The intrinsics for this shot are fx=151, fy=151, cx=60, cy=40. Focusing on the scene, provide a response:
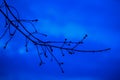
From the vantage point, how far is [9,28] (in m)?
2.40

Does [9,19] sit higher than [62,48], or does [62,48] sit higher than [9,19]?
[9,19]

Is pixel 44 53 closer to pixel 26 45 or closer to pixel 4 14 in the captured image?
pixel 26 45

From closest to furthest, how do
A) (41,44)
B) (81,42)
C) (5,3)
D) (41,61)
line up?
1. (81,42)
2. (41,61)
3. (41,44)
4. (5,3)

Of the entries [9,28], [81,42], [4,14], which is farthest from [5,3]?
[81,42]

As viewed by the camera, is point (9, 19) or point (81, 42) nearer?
point (81, 42)

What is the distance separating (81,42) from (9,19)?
1.21 m

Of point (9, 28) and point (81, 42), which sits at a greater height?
point (9, 28)

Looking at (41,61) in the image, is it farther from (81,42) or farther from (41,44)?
(81,42)

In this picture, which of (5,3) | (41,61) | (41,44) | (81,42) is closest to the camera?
(81,42)

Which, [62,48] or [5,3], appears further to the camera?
[5,3]

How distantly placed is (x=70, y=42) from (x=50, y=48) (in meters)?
0.34

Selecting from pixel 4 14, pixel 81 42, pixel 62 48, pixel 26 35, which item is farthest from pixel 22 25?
pixel 81 42

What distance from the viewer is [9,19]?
2.39 m

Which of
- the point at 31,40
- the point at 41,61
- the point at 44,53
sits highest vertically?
the point at 31,40
